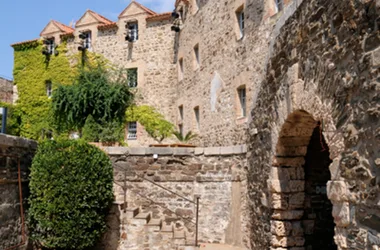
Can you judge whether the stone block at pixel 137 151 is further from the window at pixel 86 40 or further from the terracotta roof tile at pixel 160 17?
the window at pixel 86 40

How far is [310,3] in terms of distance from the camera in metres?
4.64

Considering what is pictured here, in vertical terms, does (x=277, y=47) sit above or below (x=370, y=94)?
above

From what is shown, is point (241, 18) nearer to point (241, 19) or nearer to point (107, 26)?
point (241, 19)

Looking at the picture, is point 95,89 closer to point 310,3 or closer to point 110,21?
point 110,21

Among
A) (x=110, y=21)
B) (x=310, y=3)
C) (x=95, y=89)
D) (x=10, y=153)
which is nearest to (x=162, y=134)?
(x=95, y=89)

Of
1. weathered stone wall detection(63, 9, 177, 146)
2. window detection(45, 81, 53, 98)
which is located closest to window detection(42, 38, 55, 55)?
window detection(45, 81, 53, 98)

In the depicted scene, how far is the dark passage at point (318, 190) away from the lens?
713cm

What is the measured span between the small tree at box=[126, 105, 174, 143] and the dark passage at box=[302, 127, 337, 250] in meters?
11.3

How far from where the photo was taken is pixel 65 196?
811cm

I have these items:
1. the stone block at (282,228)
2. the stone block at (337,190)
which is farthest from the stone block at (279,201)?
the stone block at (337,190)

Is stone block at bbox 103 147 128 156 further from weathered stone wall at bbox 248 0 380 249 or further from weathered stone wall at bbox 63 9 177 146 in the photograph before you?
weathered stone wall at bbox 63 9 177 146

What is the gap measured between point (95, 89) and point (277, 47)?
13760 mm

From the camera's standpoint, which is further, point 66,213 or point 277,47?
point 66,213

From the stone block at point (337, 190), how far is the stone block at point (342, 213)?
0.19 feet
